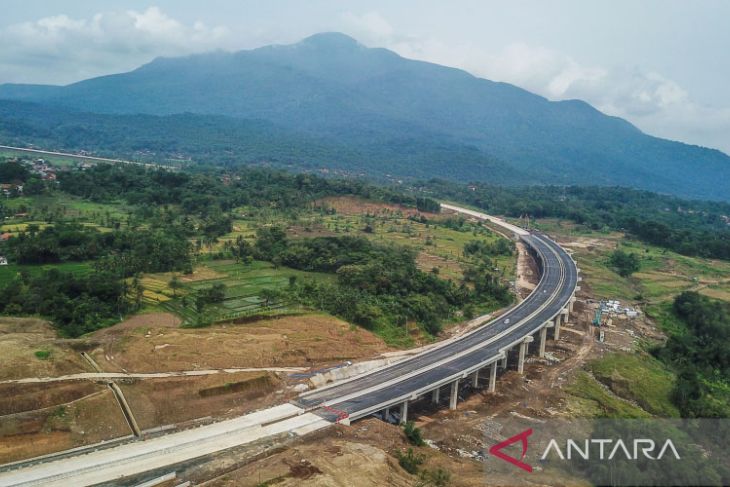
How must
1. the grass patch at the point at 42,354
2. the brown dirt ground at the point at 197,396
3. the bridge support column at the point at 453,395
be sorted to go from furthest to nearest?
the bridge support column at the point at 453,395 < the grass patch at the point at 42,354 < the brown dirt ground at the point at 197,396

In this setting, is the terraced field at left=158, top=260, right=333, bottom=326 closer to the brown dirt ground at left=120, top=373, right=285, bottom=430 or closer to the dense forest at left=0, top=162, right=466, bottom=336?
the dense forest at left=0, top=162, right=466, bottom=336

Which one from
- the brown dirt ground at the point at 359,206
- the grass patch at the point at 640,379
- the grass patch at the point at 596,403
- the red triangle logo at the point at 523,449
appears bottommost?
the red triangle logo at the point at 523,449

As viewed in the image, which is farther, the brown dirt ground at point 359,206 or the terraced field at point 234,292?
the brown dirt ground at point 359,206

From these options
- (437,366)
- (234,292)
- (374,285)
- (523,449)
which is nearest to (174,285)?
(234,292)

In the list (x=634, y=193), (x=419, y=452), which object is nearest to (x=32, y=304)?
(x=419, y=452)

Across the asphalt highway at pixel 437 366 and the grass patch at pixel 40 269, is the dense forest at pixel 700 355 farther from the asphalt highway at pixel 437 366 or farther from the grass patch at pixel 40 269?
the grass patch at pixel 40 269

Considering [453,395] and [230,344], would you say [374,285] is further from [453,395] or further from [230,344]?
[230,344]

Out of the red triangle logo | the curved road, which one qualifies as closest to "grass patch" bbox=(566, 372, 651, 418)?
the red triangle logo

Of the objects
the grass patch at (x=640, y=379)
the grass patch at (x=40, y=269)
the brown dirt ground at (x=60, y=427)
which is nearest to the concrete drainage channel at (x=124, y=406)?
the brown dirt ground at (x=60, y=427)
